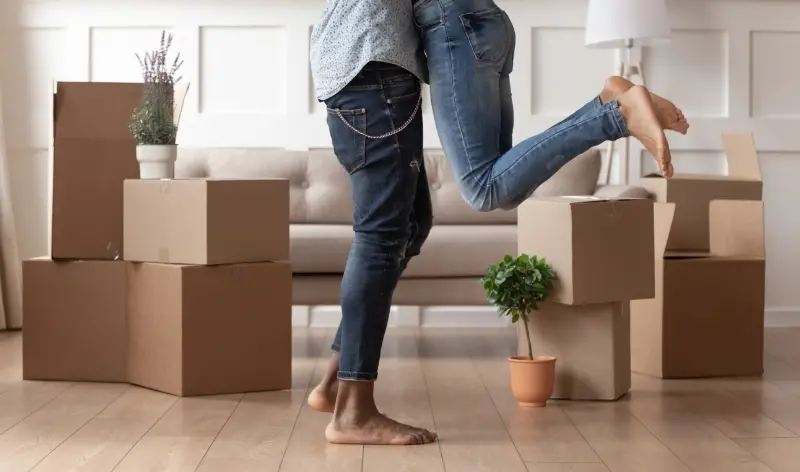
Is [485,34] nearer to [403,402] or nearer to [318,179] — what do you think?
[403,402]

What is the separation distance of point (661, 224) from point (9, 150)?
9.12 ft

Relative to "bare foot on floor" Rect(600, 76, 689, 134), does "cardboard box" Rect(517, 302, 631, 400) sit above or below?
below

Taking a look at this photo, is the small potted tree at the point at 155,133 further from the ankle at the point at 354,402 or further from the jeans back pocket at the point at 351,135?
the ankle at the point at 354,402

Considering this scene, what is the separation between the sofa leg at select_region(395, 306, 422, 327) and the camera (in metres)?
4.48

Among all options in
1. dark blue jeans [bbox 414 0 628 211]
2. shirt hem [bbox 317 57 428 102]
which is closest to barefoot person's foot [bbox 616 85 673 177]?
dark blue jeans [bbox 414 0 628 211]

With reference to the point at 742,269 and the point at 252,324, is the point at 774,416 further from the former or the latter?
the point at 252,324

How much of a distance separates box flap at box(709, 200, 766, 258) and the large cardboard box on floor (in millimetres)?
1319

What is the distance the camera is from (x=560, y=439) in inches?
87.5

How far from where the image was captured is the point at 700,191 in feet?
10.9

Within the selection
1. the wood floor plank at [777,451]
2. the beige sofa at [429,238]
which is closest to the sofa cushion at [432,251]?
the beige sofa at [429,238]

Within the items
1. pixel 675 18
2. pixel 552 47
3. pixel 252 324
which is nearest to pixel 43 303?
pixel 252 324

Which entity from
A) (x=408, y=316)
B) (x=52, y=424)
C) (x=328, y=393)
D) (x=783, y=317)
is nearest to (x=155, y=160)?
(x=52, y=424)

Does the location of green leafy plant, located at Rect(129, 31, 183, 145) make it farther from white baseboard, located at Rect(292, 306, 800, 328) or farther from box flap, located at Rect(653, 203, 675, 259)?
white baseboard, located at Rect(292, 306, 800, 328)

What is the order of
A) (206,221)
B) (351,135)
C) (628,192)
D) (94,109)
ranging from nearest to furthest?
(351,135), (206,221), (94,109), (628,192)
